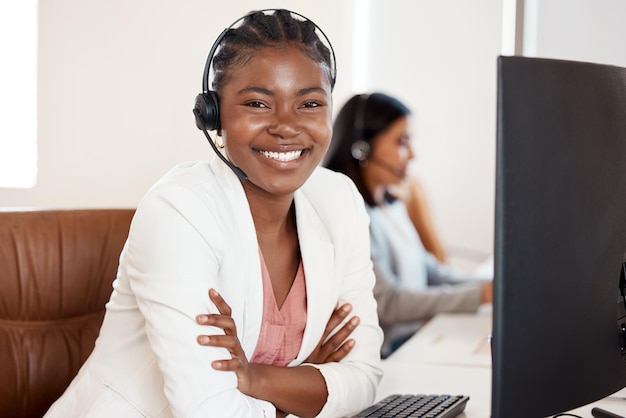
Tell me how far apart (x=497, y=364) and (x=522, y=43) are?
867 millimetres

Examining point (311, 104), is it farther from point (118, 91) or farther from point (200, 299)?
point (118, 91)

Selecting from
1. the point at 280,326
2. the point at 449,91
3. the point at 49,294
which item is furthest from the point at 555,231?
the point at 449,91

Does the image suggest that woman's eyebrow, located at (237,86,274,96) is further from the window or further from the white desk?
the window

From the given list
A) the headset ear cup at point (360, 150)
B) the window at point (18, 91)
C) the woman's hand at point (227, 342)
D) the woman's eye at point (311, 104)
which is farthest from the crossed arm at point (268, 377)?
the headset ear cup at point (360, 150)

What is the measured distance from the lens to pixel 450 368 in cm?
158

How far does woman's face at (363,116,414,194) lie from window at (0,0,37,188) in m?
1.10

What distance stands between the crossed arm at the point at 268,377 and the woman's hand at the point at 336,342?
0.09 meters

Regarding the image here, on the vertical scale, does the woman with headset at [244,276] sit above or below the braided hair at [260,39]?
below

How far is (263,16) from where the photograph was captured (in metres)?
1.22

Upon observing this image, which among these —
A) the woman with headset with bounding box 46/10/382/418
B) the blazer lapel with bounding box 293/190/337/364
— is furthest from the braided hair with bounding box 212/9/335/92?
the blazer lapel with bounding box 293/190/337/364

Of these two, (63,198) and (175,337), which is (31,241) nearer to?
(175,337)

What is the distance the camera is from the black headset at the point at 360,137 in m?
2.69

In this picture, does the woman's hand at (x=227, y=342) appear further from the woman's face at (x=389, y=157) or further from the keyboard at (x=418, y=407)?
the woman's face at (x=389, y=157)

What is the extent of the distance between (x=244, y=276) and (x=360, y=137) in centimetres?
160
